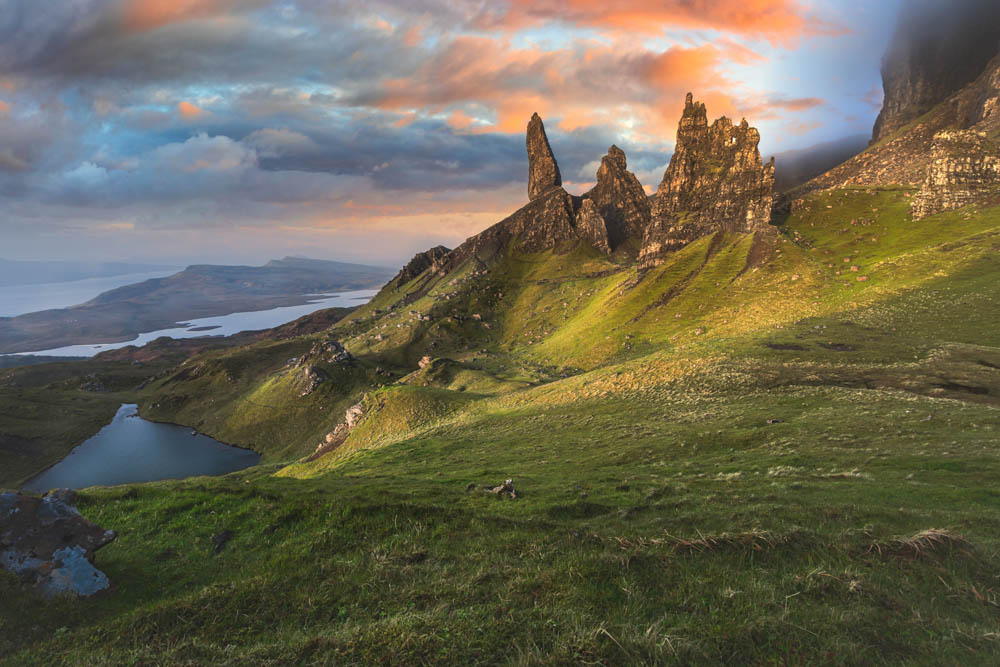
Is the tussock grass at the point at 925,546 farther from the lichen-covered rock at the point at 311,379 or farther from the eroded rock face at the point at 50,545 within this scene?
the lichen-covered rock at the point at 311,379

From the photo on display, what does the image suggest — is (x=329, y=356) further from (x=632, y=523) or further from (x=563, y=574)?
(x=563, y=574)

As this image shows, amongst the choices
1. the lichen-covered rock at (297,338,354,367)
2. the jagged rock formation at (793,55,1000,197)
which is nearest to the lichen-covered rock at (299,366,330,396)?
the lichen-covered rock at (297,338,354,367)

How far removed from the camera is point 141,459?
105 m

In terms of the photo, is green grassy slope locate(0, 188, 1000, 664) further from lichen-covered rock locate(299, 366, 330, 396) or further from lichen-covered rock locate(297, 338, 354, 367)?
lichen-covered rock locate(297, 338, 354, 367)

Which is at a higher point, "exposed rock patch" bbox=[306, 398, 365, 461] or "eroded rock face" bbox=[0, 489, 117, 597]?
"eroded rock face" bbox=[0, 489, 117, 597]

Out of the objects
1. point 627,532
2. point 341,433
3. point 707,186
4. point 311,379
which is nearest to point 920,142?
point 707,186

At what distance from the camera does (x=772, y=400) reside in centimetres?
4003

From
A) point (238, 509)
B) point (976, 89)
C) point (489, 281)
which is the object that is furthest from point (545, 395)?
point (976, 89)

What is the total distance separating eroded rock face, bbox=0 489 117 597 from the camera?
1112cm

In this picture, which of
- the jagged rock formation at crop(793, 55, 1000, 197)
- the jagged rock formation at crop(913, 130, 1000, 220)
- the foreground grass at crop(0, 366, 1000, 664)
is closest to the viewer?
the foreground grass at crop(0, 366, 1000, 664)

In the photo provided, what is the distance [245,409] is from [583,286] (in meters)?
132

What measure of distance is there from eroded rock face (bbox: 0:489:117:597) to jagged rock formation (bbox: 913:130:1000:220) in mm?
162386

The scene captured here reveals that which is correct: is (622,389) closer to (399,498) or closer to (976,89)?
(399,498)

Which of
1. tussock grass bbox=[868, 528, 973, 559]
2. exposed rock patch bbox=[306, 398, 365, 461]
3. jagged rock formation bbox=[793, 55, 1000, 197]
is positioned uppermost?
jagged rock formation bbox=[793, 55, 1000, 197]
